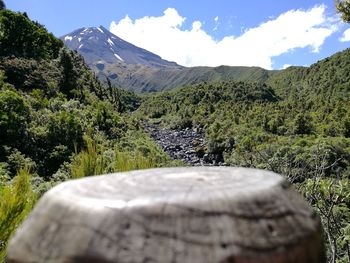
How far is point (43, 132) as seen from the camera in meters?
19.5

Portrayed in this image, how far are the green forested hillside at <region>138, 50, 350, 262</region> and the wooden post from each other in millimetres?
4350

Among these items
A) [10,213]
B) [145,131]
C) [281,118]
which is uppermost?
[10,213]

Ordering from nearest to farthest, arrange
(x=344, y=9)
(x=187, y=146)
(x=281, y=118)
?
(x=344, y=9) < (x=187, y=146) < (x=281, y=118)

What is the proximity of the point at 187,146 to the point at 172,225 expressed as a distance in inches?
1606

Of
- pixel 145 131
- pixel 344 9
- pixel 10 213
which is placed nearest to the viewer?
pixel 10 213

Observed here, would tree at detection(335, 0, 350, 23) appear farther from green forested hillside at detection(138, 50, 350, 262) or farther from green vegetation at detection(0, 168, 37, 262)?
green vegetation at detection(0, 168, 37, 262)

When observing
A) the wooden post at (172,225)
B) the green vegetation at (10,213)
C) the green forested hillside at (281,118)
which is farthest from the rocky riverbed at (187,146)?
the wooden post at (172,225)

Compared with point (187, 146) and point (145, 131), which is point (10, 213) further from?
point (145, 131)

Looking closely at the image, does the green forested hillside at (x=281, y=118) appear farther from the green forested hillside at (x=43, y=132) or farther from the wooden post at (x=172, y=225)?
the wooden post at (x=172, y=225)

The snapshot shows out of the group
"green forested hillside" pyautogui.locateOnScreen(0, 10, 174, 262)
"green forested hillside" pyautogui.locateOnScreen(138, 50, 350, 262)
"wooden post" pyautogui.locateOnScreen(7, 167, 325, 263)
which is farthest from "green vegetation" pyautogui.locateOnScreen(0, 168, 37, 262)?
"green forested hillside" pyautogui.locateOnScreen(138, 50, 350, 262)

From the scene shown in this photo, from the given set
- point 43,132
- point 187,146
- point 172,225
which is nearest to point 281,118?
point 187,146

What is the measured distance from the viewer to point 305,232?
61.8 inches

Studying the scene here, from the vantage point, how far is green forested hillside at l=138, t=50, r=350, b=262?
18078 millimetres

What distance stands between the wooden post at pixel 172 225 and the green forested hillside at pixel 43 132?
6.12ft
